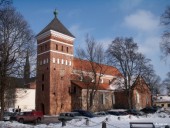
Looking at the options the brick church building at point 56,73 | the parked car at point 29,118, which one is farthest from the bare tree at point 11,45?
the brick church building at point 56,73

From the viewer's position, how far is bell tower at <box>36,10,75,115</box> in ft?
181

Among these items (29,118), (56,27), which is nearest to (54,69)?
(56,27)

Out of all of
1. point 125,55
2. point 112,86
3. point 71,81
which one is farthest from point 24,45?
point 112,86

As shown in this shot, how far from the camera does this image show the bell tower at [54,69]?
55.2 metres

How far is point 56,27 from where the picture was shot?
195ft

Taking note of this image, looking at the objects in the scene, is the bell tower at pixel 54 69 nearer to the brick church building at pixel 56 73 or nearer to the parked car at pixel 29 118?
the brick church building at pixel 56 73

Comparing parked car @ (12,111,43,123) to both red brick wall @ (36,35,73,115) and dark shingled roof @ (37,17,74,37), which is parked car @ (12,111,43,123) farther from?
dark shingled roof @ (37,17,74,37)

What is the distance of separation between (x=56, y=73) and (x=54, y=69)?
984 mm

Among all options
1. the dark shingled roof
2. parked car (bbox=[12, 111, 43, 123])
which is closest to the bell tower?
the dark shingled roof

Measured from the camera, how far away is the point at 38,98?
57.8 m

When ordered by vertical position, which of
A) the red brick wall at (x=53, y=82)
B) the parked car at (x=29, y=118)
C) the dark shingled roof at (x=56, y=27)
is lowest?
the parked car at (x=29, y=118)

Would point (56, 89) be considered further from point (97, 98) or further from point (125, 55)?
point (125, 55)

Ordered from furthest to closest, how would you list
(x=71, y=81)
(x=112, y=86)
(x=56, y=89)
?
(x=112, y=86), (x=71, y=81), (x=56, y=89)

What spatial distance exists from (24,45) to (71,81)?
1072 inches
